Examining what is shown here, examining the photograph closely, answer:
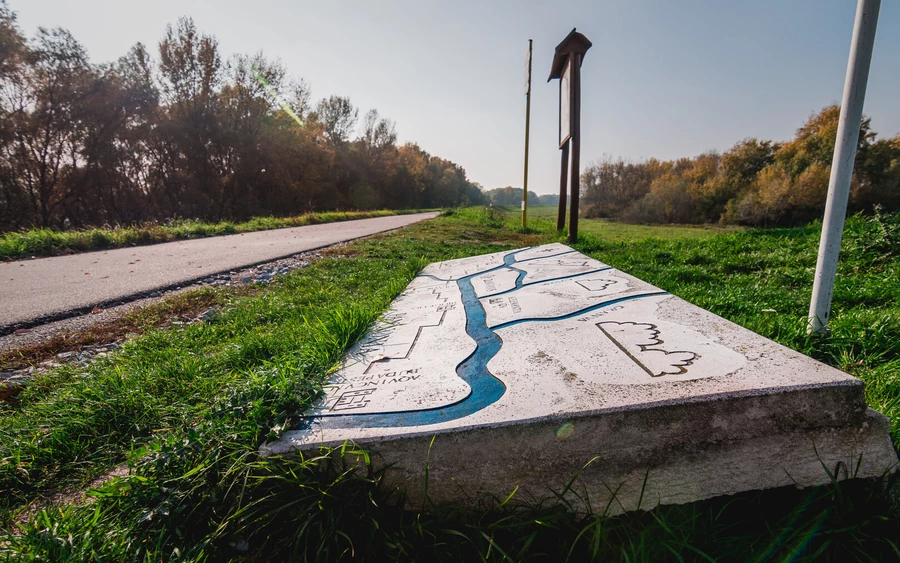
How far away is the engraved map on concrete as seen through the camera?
4.61ft

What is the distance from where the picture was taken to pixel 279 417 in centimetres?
147

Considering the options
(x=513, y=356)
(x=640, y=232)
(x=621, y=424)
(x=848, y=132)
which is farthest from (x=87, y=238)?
(x=640, y=232)

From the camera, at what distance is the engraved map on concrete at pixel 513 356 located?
1.41 meters

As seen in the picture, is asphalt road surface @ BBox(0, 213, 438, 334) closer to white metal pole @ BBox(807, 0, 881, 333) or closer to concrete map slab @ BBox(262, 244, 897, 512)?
concrete map slab @ BBox(262, 244, 897, 512)

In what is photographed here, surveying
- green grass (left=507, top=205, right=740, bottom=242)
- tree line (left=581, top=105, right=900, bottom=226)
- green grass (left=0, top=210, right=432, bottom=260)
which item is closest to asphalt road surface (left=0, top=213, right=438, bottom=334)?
green grass (left=0, top=210, right=432, bottom=260)

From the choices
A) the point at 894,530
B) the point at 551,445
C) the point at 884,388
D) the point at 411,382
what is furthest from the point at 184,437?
the point at 884,388

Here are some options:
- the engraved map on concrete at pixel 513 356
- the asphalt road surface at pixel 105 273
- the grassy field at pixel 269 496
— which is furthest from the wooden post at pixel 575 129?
the asphalt road surface at pixel 105 273

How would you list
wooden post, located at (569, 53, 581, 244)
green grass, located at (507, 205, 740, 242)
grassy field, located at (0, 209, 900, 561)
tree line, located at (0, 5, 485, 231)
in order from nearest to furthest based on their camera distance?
grassy field, located at (0, 209, 900, 561) < wooden post, located at (569, 53, 581, 244) < green grass, located at (507, 205, 740, 242) < tree line, located at (0, 5, 485, 231)

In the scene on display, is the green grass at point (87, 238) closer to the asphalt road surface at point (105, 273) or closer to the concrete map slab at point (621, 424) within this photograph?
the asphalt road surface at point (105, 273)

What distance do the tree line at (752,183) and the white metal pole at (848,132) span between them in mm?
8515

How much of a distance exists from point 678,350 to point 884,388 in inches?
36.6

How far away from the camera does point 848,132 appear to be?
1808 millimetres

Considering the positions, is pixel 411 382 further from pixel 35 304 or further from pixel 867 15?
pixel 35 304

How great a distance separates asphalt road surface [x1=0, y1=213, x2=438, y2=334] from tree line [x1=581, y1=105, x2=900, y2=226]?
39.8ft
